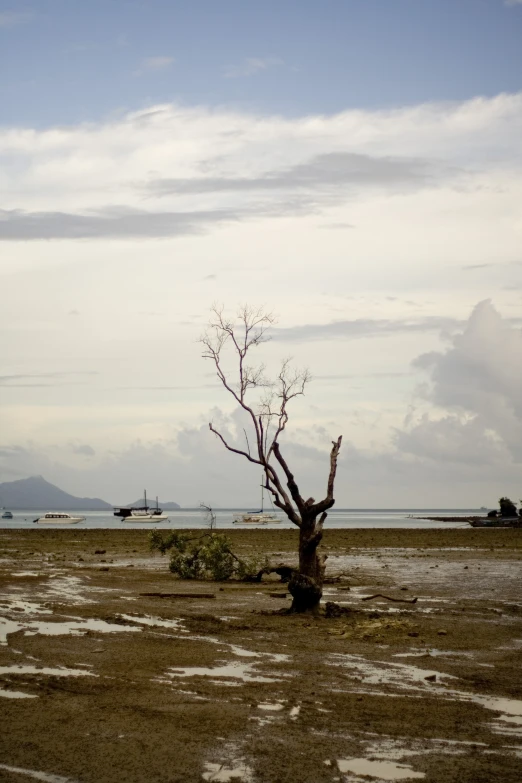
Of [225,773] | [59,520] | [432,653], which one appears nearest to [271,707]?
[225,773]

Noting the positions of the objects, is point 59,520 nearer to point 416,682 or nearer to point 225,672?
point 225,672

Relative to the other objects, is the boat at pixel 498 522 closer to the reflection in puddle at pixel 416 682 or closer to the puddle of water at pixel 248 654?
the puddle of water at pixel 248 654

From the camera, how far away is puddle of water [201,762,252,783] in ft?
30.3

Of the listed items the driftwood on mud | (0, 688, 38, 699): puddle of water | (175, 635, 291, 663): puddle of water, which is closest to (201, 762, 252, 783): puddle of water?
(0, 688, 38, 699): puddle of water

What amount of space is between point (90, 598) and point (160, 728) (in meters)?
15.3

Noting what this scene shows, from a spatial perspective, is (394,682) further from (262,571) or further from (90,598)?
(262,571)

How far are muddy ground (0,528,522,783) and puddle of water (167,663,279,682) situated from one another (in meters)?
0.03

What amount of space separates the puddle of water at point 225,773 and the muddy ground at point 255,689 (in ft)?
0.10

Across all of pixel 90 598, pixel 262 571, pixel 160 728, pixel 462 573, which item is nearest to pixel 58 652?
pixel 160 728

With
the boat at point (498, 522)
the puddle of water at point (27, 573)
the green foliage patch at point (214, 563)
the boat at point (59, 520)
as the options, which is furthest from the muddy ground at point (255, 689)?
the boat at point (59, 520)

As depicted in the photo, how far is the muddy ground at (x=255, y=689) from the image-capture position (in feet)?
32.0

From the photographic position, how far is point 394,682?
14.2 metres

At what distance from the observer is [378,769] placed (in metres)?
9.64

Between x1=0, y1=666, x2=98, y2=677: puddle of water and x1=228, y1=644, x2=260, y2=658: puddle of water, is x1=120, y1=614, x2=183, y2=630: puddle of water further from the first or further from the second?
x1=0, y1=666, x2=98, y2=677: puddle of water
